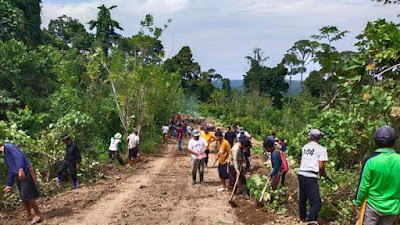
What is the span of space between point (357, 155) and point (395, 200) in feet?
22.3

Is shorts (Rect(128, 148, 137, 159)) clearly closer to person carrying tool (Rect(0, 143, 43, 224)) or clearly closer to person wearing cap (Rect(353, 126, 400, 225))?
person carrying tool (Rect(0, 143, 43, 224))

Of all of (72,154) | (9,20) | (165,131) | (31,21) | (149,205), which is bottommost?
(149,205)

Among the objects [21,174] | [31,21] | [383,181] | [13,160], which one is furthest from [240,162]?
[31,21]

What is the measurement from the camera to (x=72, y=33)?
4816cm

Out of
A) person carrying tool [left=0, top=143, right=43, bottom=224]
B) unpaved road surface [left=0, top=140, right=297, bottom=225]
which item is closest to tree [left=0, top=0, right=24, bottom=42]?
unpaved road surface [left=0, top=140, right=297, bottom=225]

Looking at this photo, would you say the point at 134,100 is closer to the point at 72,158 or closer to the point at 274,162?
the point at 72,158

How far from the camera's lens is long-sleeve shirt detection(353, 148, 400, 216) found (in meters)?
4.09

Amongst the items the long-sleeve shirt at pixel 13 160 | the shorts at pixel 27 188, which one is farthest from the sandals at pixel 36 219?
the long-sleeve shirt at pixel 13 160

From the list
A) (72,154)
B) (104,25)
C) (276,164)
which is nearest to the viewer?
(276,164)

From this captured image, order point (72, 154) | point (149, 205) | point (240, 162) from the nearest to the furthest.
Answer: point (149, 205)
point (240, 162)
point (72, 154)

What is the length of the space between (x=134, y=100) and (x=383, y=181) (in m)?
15.9

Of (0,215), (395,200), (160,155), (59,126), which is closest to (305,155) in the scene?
(395,200)

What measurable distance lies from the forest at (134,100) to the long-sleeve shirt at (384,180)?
824 mm

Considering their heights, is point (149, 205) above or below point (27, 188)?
A: below
